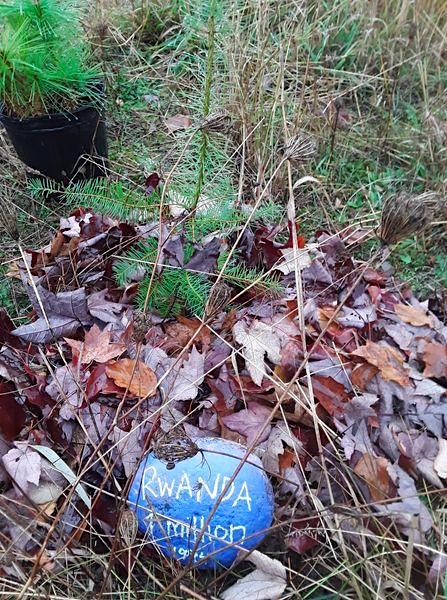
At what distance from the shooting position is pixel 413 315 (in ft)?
6.64

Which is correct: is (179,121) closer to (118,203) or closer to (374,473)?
(118,203)

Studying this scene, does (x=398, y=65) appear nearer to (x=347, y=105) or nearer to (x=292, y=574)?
(x=347, y=105)

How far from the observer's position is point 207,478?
1.42 m

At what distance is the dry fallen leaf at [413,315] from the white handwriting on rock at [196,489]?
37.1 inches

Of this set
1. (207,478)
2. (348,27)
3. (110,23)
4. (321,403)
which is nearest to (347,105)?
(348,27)

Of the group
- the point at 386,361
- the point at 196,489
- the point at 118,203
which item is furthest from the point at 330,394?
the point at 118,203

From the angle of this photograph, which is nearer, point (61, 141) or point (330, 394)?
point (330, 394)

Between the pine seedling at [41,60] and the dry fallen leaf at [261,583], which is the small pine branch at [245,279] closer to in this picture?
the dry fallen leaf at [261,583]

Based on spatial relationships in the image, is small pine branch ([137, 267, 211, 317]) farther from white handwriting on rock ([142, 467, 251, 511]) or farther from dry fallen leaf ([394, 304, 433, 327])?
dry fallen leaf ([394, 304, 433, 327])

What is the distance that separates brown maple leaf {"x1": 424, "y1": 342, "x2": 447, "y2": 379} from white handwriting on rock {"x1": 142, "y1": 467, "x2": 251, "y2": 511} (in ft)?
2.60

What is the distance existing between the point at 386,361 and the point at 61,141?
176 centimetres

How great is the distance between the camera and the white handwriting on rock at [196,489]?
1.40 meters

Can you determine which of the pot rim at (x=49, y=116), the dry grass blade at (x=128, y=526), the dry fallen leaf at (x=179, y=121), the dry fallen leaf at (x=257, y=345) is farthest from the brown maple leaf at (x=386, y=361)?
the dry fallen leaf at (x=179, y=121)

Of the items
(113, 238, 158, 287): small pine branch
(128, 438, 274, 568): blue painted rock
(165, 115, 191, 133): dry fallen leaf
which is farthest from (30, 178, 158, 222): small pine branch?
(165, 115, 191, 133): dry fallen leaf
